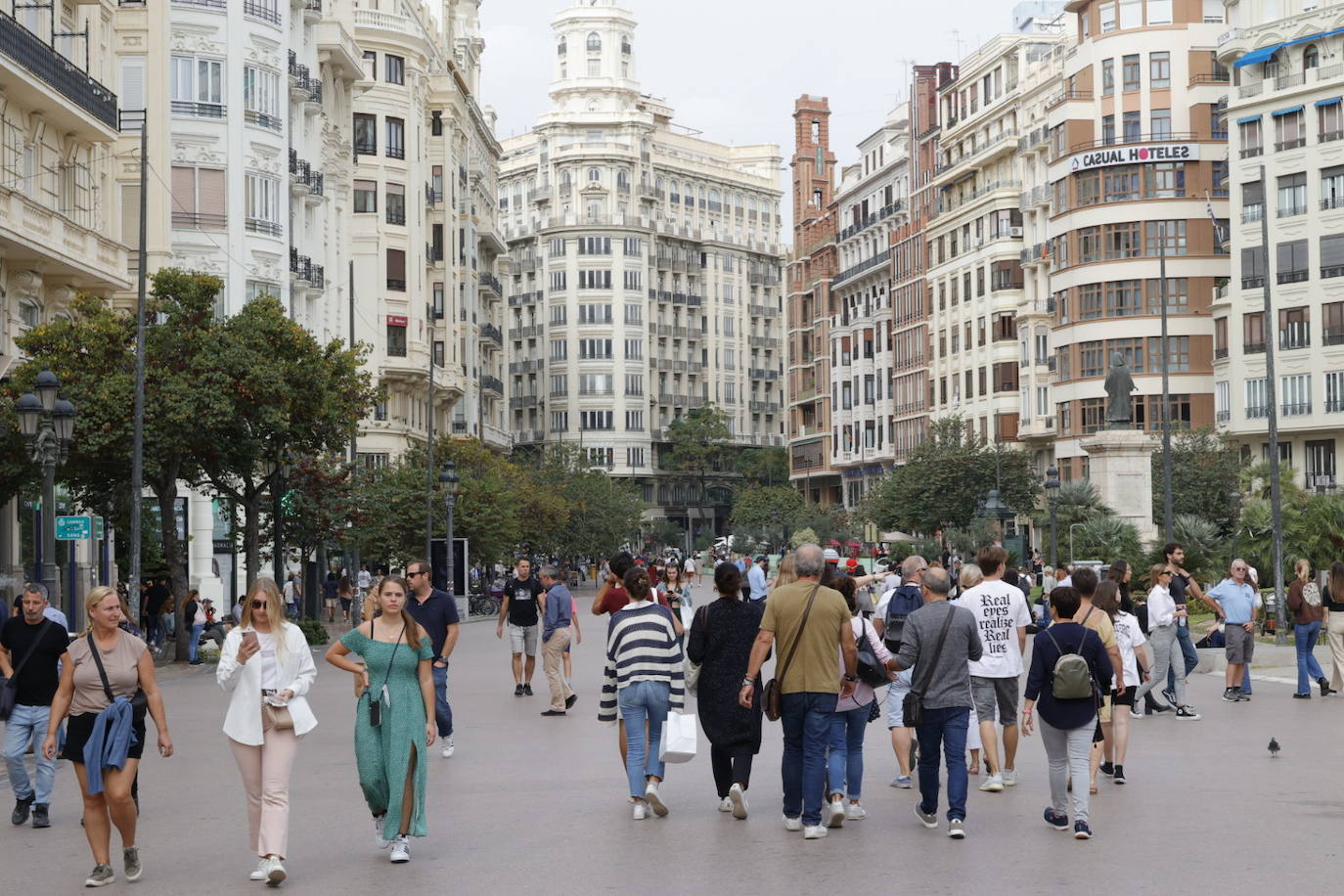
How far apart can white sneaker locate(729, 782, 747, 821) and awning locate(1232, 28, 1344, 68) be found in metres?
66.7

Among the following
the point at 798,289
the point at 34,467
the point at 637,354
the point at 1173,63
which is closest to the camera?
the point at 34,467

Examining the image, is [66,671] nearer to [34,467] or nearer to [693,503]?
[34,467]

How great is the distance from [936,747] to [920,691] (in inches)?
14.3

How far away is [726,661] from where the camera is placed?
12.6 meters

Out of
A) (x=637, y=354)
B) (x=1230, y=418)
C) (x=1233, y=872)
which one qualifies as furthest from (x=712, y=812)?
(x=637, y=354)

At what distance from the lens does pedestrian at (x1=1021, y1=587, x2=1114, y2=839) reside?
12.0 meters

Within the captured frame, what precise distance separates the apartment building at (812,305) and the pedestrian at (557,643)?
347 ft

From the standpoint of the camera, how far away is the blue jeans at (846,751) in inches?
483

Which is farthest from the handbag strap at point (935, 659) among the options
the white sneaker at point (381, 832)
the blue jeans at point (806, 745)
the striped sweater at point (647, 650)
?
the white sneaker at point (381, 832)

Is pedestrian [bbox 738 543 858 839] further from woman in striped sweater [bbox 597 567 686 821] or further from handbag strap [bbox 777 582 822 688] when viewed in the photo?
woman in striped sweater [bbox 597 567 686 821]

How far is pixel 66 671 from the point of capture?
11070 millimetres

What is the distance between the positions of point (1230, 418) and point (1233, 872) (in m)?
70.0

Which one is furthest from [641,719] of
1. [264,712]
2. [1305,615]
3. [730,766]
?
[1305,615]

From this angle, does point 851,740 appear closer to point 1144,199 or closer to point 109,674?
point 109,674
